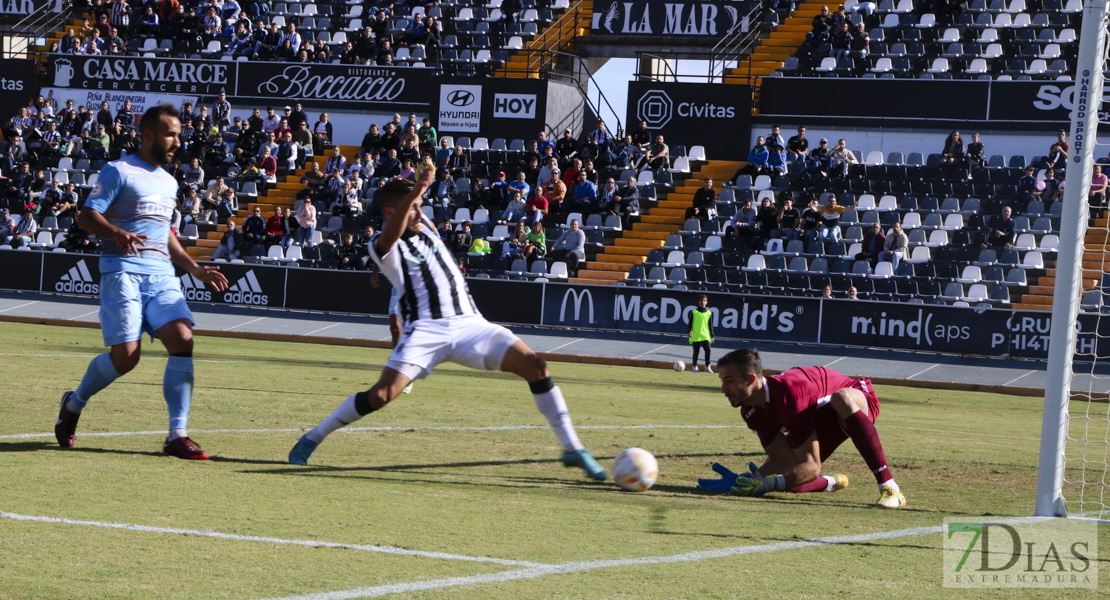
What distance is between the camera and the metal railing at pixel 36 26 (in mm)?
46000

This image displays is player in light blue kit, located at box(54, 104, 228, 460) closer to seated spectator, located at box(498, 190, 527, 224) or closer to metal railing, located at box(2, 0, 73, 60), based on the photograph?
seated spectator, located at box(498, 190, 527, 224)

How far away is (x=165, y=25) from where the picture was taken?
142ft

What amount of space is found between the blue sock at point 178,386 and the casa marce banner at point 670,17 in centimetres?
3178

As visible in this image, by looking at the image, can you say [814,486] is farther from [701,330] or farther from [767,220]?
[767,220]

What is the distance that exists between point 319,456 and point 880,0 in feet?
101

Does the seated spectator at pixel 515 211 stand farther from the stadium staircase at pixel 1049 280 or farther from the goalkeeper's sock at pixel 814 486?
the goalkeeper's sock at pixel 814 486

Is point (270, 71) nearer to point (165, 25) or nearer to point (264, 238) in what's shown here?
point (165, 25)

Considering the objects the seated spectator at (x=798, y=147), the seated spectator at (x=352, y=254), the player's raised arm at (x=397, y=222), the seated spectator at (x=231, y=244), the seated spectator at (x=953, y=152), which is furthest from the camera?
the seated spectator at (x=231, y=244)

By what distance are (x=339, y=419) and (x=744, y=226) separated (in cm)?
2324

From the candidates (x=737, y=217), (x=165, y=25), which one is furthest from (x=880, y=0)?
(x=165, y=25)

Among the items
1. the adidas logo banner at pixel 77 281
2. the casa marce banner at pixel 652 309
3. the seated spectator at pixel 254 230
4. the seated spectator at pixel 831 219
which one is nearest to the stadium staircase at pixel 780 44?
the seated spectator at pixel 831 219

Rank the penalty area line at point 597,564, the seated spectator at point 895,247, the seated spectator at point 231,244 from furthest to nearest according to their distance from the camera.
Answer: the seated spectator at point 231,244 → the seated spectator at point 895,247 → the penalty area line at point 597,564

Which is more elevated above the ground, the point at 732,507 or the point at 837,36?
the point at 837,36

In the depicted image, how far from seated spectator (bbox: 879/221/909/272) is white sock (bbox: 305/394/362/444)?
2196 cm
